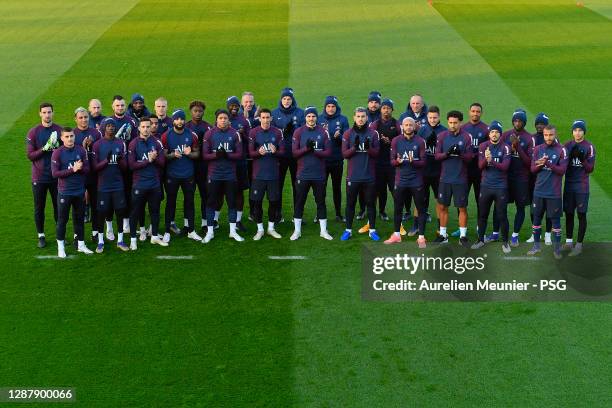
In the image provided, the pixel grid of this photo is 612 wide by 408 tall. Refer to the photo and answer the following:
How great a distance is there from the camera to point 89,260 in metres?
14.3

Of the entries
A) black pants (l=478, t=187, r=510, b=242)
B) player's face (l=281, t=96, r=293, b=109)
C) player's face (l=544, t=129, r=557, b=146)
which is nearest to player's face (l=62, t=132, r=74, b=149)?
player's face (l=281, t=96, r=293, b=109)

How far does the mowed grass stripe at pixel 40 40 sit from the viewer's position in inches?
1001

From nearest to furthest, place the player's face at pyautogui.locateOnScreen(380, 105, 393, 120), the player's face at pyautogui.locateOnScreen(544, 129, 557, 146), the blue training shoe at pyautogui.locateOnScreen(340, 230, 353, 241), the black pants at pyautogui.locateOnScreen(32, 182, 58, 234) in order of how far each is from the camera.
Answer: the player's face at pyautogui.locateOnScreen(544, 129, 557, 146), the black pants at pyautogui.locateOnScreen(32, 182, 58, 234), the blue training shoe at pyautogui.locateOnScreen(340, 230, 353, 241), the player's face at pyautogui.locateOnScreen(380, 105, 393, 120)

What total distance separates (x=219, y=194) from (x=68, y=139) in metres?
2.58

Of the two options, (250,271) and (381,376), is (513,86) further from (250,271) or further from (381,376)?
(381,376)

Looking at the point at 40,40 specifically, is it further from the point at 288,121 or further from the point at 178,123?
the point at 178,123

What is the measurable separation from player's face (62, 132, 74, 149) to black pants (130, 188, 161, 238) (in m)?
1.23

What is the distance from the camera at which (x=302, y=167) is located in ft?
50.1

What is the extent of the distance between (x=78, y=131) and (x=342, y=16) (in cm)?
2302

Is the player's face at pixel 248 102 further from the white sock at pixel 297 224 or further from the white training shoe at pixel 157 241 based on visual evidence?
the white training shoe at pixel 157 241

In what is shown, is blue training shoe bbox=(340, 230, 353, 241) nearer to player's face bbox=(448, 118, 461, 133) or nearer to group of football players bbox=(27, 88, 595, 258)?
group of football players bbox=(27, 88, 595, 258)

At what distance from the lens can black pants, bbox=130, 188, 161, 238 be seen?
48.3 feet

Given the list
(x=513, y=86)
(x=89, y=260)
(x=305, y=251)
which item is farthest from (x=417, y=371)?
(x=513, y=86)

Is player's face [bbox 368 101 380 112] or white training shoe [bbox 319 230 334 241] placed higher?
player's face [bbox 368 101 380 112]
